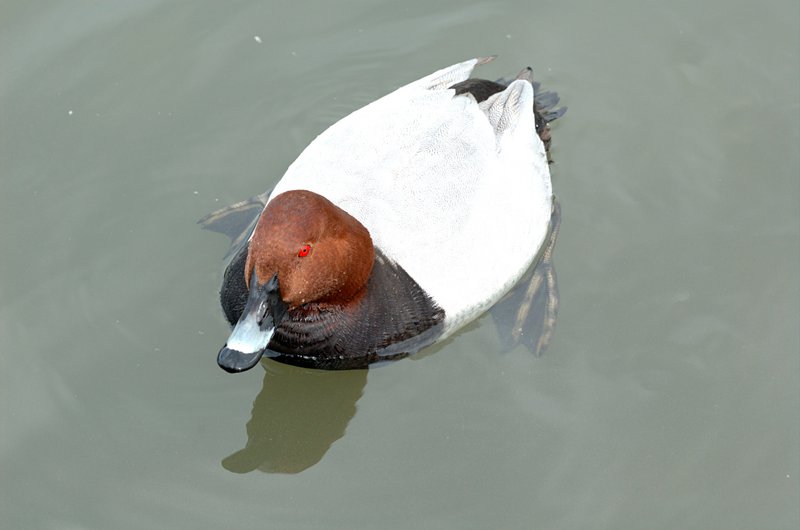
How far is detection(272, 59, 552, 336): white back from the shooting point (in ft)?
18.8

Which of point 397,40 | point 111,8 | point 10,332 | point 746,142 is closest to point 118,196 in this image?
point 10,332

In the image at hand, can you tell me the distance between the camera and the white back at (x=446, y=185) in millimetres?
5734

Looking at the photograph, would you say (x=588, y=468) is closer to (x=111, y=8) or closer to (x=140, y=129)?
(x=140, y=129)

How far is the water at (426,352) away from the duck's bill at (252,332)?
91 cm

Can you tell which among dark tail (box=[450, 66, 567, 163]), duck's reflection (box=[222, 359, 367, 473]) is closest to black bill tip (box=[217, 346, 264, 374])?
duck's reflection (box=[222, 359, 367, 473])

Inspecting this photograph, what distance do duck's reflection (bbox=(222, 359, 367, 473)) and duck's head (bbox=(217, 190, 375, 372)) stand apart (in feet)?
2.83

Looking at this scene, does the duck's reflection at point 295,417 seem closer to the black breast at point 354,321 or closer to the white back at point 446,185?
the black breast at point 354,321

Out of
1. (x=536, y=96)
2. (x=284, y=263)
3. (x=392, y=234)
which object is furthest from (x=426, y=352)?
(x=536, y=96)

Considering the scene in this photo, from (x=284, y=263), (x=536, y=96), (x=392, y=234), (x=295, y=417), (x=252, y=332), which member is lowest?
(x=295, y=417)

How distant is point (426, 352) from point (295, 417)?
790mm

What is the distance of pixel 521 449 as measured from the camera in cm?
585

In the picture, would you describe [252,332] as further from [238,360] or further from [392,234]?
[392,234]

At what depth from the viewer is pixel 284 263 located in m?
5.05

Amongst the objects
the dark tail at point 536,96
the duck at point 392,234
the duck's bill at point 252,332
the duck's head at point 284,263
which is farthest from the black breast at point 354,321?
the dark tail at point 536,96
